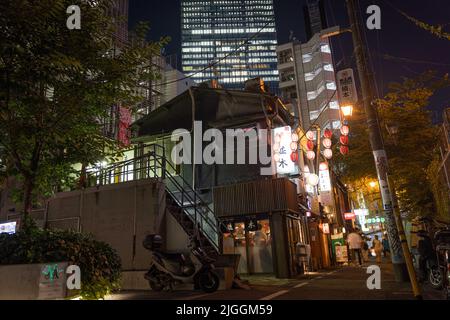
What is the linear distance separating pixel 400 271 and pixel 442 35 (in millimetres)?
7871

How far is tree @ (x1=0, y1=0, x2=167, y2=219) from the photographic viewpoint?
26.5ft

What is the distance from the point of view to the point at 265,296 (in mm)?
9086

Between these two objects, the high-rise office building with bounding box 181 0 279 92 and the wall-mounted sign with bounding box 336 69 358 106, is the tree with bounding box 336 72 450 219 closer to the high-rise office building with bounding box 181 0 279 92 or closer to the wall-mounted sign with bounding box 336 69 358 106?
the wall-mounted sign with bounding box 336 69 358 106

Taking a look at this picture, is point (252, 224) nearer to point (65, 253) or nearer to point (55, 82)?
point (65, 253)

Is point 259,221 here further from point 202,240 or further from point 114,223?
point 114,223

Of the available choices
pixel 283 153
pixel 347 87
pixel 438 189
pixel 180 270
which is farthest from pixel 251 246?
pixel 438 189

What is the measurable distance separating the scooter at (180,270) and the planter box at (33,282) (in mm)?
3389

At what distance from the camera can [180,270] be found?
10.5 metres

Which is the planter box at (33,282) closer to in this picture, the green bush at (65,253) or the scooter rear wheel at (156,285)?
the green bush at (65,253)

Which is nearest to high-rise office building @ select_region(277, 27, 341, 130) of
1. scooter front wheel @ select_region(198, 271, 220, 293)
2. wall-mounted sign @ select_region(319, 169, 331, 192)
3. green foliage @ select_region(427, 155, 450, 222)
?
wall-mounted sign @ select_region(319, 169, 331, 192)

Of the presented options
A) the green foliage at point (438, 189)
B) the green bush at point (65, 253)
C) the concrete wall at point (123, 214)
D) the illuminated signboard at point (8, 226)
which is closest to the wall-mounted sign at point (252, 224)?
the concrete wall at point (123, 214)

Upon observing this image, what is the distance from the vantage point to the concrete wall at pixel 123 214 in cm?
1256

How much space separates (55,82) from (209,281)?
7348 millimetres
